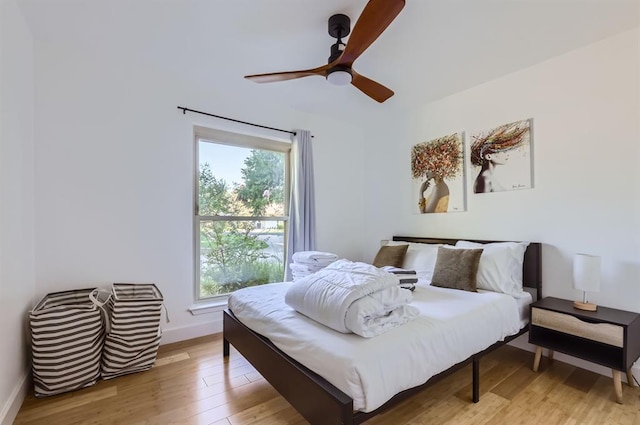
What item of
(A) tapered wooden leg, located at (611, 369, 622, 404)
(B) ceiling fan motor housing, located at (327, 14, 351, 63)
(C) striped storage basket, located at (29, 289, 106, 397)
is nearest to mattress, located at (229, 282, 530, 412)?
(A) tapered wooden leg, located at (611, 369, 622, 404)

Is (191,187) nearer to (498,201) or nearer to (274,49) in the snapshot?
(274,49)

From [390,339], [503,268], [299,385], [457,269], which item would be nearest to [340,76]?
[390,339]

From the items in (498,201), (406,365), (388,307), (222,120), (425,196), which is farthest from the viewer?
(425,196)

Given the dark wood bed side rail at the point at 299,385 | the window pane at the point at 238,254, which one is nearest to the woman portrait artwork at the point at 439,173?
the window pane at the point at 238,254

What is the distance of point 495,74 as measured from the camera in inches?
108

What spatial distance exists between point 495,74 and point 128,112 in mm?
3419

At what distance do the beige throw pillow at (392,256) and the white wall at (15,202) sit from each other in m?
2.87

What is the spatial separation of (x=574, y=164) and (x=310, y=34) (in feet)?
7.75

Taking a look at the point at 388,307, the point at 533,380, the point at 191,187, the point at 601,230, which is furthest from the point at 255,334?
the point at 601,230

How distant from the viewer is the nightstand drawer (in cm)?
189

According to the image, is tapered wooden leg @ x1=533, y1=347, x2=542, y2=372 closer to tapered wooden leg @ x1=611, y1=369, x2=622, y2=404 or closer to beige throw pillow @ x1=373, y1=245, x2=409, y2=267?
tapered wooden leg @ x1=611, y1=369, x2=622, y2=404

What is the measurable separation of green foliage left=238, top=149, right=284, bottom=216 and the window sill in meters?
1.04

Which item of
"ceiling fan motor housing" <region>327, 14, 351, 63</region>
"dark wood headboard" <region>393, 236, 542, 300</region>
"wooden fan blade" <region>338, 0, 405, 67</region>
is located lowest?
"dark wood headboard" <region>393, 236, 542, 300</region>

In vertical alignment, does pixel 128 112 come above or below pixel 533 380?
above
